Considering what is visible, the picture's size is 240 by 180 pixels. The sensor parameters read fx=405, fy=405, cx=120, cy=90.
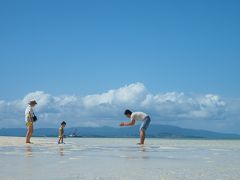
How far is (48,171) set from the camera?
632 cm

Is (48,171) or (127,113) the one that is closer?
(48,171)

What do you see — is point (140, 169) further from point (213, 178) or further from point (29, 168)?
point (29, 168)

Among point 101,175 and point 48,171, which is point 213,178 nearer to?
point 101,175

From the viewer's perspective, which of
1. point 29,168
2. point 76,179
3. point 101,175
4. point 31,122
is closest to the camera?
point 76,179

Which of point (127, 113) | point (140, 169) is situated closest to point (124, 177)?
point (140, 169)

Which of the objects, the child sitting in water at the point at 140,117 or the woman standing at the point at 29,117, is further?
the child sitting in water at the point at 140,117

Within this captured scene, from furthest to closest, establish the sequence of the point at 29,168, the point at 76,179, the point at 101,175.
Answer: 1. the point at 29,168
2. the point at 101,175
3. the point at 76,179

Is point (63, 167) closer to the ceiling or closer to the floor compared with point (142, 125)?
closer to the floor

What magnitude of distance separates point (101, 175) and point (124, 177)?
0.42 meters

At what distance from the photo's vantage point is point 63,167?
693 centimetres

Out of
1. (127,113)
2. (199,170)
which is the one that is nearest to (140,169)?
(199,170)

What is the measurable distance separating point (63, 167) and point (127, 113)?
12269 mm

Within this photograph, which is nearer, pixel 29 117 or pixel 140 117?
pixel 29 117

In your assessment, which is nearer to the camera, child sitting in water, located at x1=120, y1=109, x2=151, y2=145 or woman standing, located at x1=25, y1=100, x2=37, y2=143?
woman standing, located at x1=25, y1=100, x2=37, y2=143
